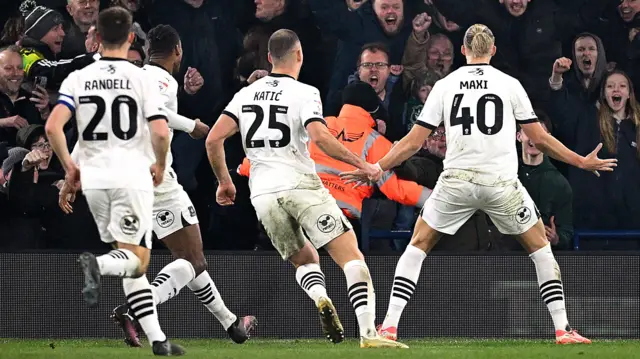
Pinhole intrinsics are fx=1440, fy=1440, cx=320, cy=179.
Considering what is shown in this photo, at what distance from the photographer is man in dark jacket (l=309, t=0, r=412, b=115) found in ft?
44.9

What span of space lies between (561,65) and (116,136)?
583cm

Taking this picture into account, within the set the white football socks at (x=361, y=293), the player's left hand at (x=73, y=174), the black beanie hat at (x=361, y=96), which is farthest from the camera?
the black beanie hat at (x=361, y=96)

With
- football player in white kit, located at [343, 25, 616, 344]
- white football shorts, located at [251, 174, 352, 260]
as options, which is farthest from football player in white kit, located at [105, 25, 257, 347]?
football player in white kit, located at [343, 25, 616, 344]

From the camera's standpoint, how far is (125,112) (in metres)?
9.09

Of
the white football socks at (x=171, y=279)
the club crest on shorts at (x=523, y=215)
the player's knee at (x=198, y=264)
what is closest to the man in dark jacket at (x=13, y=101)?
the player's knee at (x=198, y=264)

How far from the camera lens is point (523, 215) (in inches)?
425

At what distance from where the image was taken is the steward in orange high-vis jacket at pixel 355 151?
12961 millimetres

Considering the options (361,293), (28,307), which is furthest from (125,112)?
(28,307)

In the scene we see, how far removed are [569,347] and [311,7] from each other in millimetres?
4645

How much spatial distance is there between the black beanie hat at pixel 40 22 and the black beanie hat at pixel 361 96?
9.24 feet

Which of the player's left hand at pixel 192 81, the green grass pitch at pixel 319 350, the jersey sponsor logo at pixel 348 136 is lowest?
the green grass pitch at pixel 319 350

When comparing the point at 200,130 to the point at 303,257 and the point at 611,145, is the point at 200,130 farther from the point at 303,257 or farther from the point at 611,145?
the point at 611,145

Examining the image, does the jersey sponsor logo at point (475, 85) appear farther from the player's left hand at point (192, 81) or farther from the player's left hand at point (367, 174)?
the player's left hand at point (192, 81)

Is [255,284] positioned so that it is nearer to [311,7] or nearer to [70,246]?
[70,246]
